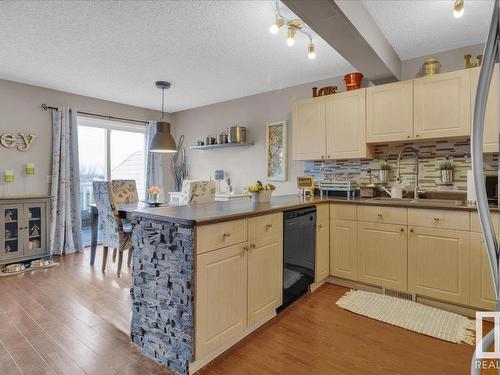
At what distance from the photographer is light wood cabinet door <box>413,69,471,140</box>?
265 cm

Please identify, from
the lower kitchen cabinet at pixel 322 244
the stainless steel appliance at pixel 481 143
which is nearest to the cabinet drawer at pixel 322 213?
the lower kitchen cabinet at pixel 322 244

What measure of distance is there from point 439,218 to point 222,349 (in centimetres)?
208

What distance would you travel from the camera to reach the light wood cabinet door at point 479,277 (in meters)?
2.33

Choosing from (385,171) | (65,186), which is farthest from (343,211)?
(65,186)

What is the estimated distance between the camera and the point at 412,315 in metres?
2.46

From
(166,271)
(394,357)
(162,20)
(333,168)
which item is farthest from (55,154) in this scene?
(394,357)

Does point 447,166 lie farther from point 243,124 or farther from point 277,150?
point 243,124

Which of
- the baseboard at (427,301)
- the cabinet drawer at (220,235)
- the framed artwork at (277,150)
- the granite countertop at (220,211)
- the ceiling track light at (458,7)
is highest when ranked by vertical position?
the ceiling track light at (458,7)

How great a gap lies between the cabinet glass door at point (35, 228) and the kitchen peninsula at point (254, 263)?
2.82 meters

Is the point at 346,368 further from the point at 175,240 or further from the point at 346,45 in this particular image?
the point at 346,45

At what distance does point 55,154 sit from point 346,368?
4582mm

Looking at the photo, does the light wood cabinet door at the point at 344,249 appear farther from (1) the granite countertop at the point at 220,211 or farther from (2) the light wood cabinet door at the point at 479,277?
(2) the light wood cabinet door at the point at 479,277

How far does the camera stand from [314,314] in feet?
8.20

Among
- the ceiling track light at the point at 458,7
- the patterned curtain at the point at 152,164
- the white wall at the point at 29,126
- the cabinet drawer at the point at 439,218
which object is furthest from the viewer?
the patterned curtain at the point at 152,164
